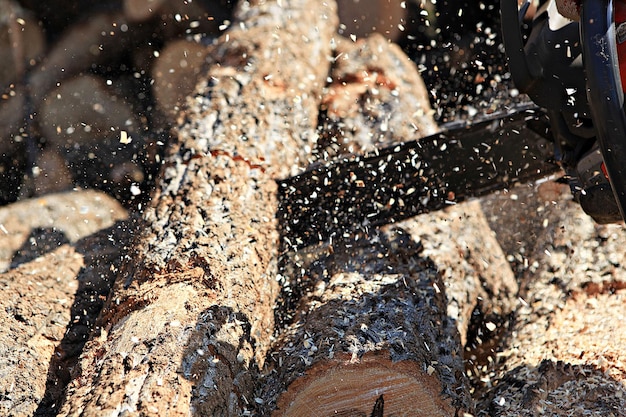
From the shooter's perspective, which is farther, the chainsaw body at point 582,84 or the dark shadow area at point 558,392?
the dark shadow area at point 558,392

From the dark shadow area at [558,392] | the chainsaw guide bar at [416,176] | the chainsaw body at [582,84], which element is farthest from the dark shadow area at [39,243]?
the chainsaw body at [582,84]

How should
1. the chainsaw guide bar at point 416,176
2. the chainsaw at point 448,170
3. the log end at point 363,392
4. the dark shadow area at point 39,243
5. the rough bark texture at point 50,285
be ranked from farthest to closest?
the dark shadow area at point 39,243
the chainsaw guide bar at point 416,176
the rough bark texture at point 50,285
the chainsaw at point 448,170
the log end at point 363,392

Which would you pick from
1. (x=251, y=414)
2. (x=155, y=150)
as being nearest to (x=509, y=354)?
(x=251, y=414)

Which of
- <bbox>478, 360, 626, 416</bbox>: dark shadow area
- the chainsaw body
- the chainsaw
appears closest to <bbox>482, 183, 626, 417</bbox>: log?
<bbox>478, 360, 626, 416</bbox>: dark shadow area

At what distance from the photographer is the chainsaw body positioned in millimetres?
1202

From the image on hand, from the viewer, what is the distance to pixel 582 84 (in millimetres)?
1683

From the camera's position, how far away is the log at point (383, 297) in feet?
5.82

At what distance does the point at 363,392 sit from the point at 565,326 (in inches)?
38.0

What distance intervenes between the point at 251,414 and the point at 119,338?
482mm

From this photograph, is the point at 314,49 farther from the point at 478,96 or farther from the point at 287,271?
the point at 287,271

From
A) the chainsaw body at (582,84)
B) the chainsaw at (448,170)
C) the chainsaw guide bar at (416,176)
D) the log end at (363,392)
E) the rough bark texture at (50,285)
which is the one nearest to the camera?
the chainsaw body at (582,84)

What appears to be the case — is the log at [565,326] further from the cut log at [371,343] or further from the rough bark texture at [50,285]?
the rough bark texture at [50,285]

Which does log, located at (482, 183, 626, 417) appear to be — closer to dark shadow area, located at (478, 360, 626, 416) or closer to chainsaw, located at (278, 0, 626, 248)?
dark shadow area, located at (478, 360, 626, 416)

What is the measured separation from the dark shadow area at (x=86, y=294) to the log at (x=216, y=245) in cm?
27
